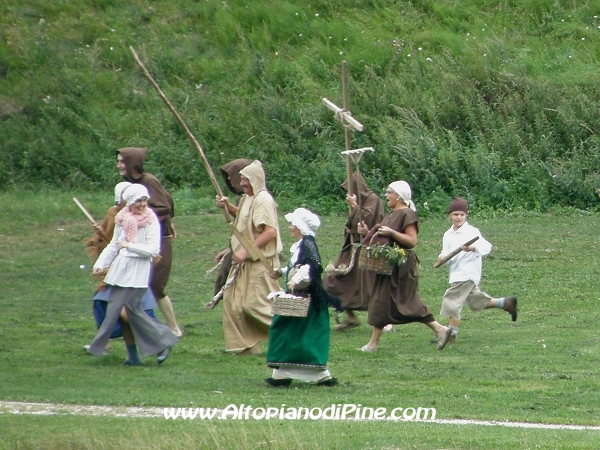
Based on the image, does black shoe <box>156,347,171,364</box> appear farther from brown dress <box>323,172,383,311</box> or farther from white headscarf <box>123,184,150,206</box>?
brown dress <box>323,172,383,311</box>

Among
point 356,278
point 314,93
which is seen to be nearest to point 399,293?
point 356,278

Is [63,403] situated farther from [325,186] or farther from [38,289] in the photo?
[325,186]

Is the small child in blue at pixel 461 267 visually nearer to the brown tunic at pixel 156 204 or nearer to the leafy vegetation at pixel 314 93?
the brown tunic at pixel 156 204

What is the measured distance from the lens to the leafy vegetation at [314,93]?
23.9 m

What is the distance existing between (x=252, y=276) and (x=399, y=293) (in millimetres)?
1503

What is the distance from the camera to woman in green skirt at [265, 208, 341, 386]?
33.2ft

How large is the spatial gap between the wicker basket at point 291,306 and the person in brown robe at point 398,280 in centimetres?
207

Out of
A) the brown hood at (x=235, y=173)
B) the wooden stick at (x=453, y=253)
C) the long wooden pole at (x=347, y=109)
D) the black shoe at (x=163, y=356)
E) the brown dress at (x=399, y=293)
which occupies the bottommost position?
the black shoe at (x=163, y=356)

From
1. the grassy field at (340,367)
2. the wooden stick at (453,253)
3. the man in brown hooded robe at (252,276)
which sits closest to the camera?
the grassy field at (340,367)

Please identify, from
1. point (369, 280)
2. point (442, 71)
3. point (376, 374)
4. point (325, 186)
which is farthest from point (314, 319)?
point (442, 71)

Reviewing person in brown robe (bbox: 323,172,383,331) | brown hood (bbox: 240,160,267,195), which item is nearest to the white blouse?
brown hood (bbox: 240,160,267,195)

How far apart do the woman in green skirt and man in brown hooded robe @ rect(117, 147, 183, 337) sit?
2767 mm

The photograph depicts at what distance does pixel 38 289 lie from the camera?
1714 centimetres

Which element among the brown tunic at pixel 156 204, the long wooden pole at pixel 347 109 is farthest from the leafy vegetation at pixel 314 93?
the brown tunic at pixel 156 204
